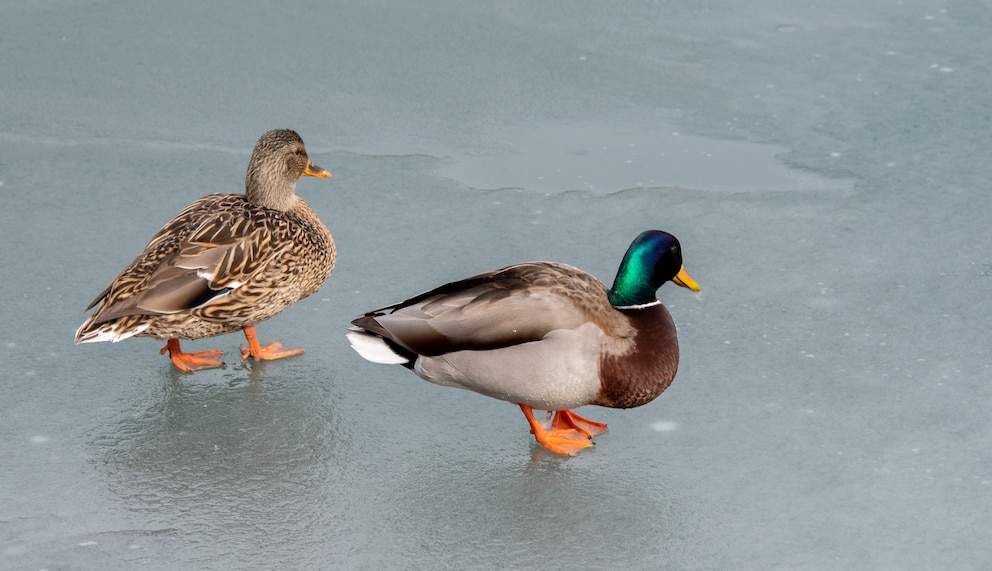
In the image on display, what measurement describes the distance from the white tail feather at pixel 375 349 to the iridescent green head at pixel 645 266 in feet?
2.37

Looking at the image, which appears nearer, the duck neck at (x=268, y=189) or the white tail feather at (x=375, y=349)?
the white tail feather at (x=375, y=349)

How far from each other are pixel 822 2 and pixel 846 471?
433 centimetres

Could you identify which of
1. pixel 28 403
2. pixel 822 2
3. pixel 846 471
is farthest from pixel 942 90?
pixel 28 403

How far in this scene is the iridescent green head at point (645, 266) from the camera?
399 centimetres

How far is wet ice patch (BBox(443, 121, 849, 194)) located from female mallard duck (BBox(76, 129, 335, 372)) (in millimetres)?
1149

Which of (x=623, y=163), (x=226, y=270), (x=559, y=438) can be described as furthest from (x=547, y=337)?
(x=623, y=163)

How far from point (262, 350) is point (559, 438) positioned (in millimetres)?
1171

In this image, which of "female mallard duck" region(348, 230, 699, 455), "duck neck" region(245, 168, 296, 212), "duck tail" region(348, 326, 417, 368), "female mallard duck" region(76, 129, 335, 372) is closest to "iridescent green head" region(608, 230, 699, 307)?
"female mallard duck" region(348, 230, 699, 455)

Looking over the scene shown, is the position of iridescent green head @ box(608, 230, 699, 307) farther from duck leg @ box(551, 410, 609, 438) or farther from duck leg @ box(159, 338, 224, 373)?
duck leg @ box(159, 338, 224, 373)

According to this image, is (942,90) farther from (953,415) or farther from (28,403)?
(28,403)

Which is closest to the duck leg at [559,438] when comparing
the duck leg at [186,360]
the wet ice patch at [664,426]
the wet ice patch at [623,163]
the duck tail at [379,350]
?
the wet ice patch at [664,426]

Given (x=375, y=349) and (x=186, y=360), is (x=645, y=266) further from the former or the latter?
(x=186, y=360)

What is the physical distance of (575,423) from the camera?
4141mm

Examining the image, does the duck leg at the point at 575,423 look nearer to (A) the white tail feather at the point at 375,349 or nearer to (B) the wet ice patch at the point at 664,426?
(B) the wet ice patch at the point at 664,426
